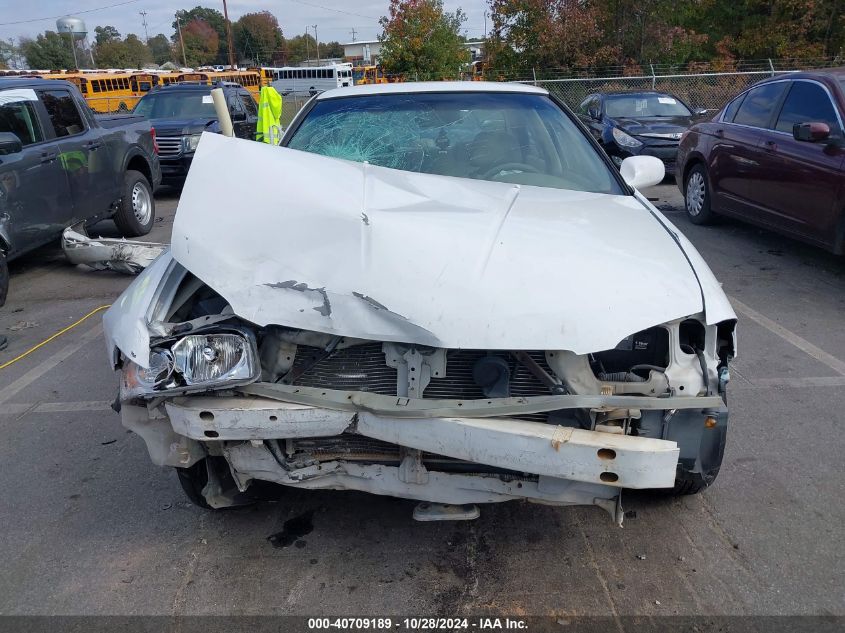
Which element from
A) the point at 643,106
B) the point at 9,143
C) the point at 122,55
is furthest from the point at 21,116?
the point at 122,55

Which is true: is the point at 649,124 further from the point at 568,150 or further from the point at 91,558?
the point at 91,558

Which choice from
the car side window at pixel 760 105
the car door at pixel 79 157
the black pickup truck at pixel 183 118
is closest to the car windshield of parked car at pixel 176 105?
the black pickup truck at pixel 183 118

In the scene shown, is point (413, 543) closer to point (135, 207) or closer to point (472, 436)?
point (472, 436)

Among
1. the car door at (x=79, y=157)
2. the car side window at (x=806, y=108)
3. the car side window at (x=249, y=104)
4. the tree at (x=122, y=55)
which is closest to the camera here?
the car side window at (x=806, y=108)

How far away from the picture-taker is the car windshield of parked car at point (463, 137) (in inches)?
151

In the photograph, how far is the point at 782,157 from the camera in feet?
21.8

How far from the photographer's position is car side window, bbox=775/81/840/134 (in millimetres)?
6298

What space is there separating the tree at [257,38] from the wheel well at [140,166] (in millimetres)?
82452

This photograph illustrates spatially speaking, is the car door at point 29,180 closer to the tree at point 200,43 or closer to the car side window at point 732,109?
the car side window at point 732,109

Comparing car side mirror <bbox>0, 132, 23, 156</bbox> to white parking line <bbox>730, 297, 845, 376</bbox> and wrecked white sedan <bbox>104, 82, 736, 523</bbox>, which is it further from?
white parking line <bbox>730, 297, 845, 376</bbox>

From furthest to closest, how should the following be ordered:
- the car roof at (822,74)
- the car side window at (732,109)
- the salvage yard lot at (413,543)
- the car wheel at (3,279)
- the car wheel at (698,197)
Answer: the car wheel at (698,197) → the car side window at (732,109) → the car roof at (822,74) → the car wheel at (3,279) → the salvage yard lot at (413,543)

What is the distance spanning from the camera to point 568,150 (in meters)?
3.95

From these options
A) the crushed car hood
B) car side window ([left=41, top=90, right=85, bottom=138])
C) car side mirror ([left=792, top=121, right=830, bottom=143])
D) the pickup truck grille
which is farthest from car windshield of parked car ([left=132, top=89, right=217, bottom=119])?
the crushed car hood

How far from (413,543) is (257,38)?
95.7 meters
